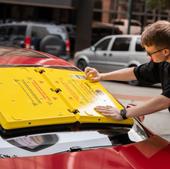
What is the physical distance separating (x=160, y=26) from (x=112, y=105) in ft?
1.86

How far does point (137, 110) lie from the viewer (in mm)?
3188

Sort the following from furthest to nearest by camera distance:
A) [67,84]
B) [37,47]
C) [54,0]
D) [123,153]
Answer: [54,0] < [37,47] < [67,84] < [123,153]

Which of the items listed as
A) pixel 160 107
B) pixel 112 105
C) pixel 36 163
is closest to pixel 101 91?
pixel 112 105

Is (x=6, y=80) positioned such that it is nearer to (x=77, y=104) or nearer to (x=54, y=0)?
(x=77, y=104)

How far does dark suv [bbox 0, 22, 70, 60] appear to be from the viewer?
16.3 m

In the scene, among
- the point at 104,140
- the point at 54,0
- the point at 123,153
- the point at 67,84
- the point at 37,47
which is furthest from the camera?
the point at 54,0

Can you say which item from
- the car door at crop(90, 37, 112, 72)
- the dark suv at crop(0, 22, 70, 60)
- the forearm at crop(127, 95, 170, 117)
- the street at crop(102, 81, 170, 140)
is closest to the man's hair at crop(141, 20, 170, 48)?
the forearm at crop(127, 95, 170, 117)

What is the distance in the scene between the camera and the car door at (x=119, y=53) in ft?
56.9

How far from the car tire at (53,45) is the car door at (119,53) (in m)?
1.89

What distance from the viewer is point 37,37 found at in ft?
58.6

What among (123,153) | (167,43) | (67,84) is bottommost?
(123,153)

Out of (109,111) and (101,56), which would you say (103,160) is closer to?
(109,111)

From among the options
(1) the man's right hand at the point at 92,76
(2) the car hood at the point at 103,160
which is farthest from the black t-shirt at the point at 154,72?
(2) the car hood at the point at 103,160

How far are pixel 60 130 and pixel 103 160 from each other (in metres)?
0.36
